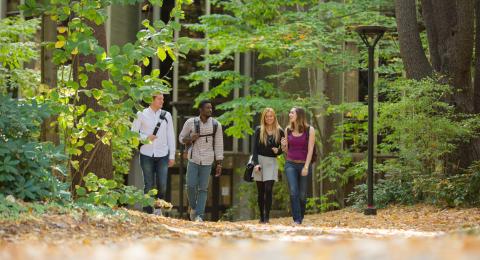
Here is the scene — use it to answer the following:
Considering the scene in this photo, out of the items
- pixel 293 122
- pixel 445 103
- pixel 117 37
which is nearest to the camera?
pixel 293 122

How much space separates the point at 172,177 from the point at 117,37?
17.1ft

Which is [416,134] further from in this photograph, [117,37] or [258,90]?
[117,37]

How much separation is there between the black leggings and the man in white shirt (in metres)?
1.42

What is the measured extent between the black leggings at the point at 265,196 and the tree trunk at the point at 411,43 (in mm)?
5890

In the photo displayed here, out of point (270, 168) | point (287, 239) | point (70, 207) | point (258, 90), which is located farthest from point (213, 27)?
point (287, 239)

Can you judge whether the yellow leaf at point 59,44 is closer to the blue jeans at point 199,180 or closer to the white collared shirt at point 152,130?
the white collared shirt at point 152,130

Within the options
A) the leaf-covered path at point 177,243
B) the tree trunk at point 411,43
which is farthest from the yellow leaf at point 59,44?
the tree trunk at point 411,43

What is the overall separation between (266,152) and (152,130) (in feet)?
5.64

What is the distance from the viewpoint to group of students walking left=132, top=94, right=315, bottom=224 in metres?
14.2

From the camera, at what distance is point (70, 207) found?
10.4m

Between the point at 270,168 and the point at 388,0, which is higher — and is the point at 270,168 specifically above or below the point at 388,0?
below

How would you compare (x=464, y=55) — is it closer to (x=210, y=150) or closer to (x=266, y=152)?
(x=266, y=152)

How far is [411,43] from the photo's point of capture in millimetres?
19500

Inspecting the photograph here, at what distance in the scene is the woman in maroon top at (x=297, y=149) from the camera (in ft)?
46.2
